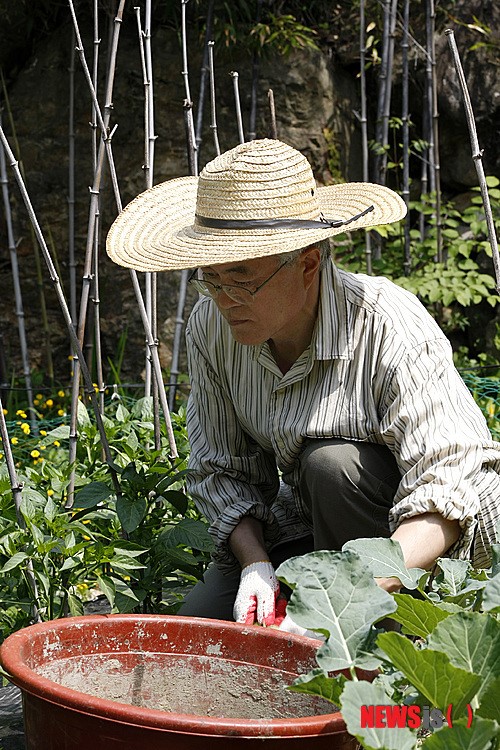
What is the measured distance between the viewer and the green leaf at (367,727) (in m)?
0.85

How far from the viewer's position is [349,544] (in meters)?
1.15

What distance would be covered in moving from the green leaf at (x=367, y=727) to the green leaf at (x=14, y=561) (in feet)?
3.10

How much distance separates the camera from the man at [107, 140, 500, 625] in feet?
5.40

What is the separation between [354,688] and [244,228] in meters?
0.97

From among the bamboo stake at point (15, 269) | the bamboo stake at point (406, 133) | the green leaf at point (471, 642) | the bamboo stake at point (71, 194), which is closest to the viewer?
the green leaf at point (471, 642)

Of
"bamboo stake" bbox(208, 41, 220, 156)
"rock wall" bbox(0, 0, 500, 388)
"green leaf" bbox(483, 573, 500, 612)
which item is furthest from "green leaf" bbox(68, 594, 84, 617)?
"rock wall" bbox(0, 0, 500, 388)

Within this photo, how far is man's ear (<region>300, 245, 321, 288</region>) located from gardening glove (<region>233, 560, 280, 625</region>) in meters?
0.54

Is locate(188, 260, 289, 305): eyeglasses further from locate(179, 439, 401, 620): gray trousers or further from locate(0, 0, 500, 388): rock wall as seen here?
locate(0, 0, 500, 388): rock wall

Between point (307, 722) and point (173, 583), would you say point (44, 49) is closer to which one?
point (173, 583)

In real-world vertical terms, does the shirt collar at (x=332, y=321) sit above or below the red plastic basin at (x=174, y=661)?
above

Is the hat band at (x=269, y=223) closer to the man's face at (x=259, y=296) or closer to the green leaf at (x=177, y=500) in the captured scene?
the man's face at (x=259, y=296)

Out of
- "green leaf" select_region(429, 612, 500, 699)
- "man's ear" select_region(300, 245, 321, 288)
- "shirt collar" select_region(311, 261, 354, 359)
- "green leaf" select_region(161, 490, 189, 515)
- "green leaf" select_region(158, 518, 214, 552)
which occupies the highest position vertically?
"man's ear" select_region(300, 245, 321, 288)

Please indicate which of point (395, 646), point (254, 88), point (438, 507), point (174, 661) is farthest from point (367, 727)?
point (254, 88)

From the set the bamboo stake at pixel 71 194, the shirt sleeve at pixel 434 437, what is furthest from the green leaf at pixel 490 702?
the bamboo stake at pixel 71 194
